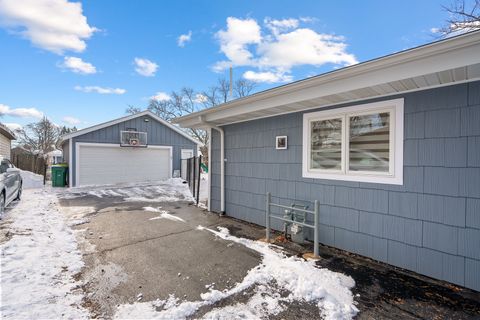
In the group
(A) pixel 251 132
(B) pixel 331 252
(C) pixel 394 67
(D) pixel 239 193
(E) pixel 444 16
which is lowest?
(B) pixel 331 252

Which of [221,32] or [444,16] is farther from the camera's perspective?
[221,32]

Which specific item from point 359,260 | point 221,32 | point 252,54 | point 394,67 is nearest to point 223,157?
point 359,260

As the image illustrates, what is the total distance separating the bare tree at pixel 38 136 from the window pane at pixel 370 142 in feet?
108

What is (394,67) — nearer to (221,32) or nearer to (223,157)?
(223,157)

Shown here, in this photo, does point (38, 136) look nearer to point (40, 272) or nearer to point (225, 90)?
point (225, 90)

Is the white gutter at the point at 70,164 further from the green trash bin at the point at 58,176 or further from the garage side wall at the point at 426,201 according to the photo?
the garage side wall at the point at 426,201

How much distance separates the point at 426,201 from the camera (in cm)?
277

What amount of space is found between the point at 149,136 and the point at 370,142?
39.1 feet

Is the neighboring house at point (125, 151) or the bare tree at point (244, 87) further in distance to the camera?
the bare tree at point (244, 87)

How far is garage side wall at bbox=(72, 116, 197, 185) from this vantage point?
446 inches

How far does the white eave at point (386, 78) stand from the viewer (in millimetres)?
2076

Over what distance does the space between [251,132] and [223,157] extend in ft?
3.62

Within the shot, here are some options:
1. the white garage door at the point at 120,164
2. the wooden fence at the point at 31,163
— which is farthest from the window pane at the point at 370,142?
the wooden fence at the point at 31,163

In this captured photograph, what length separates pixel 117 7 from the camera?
7.16 m
